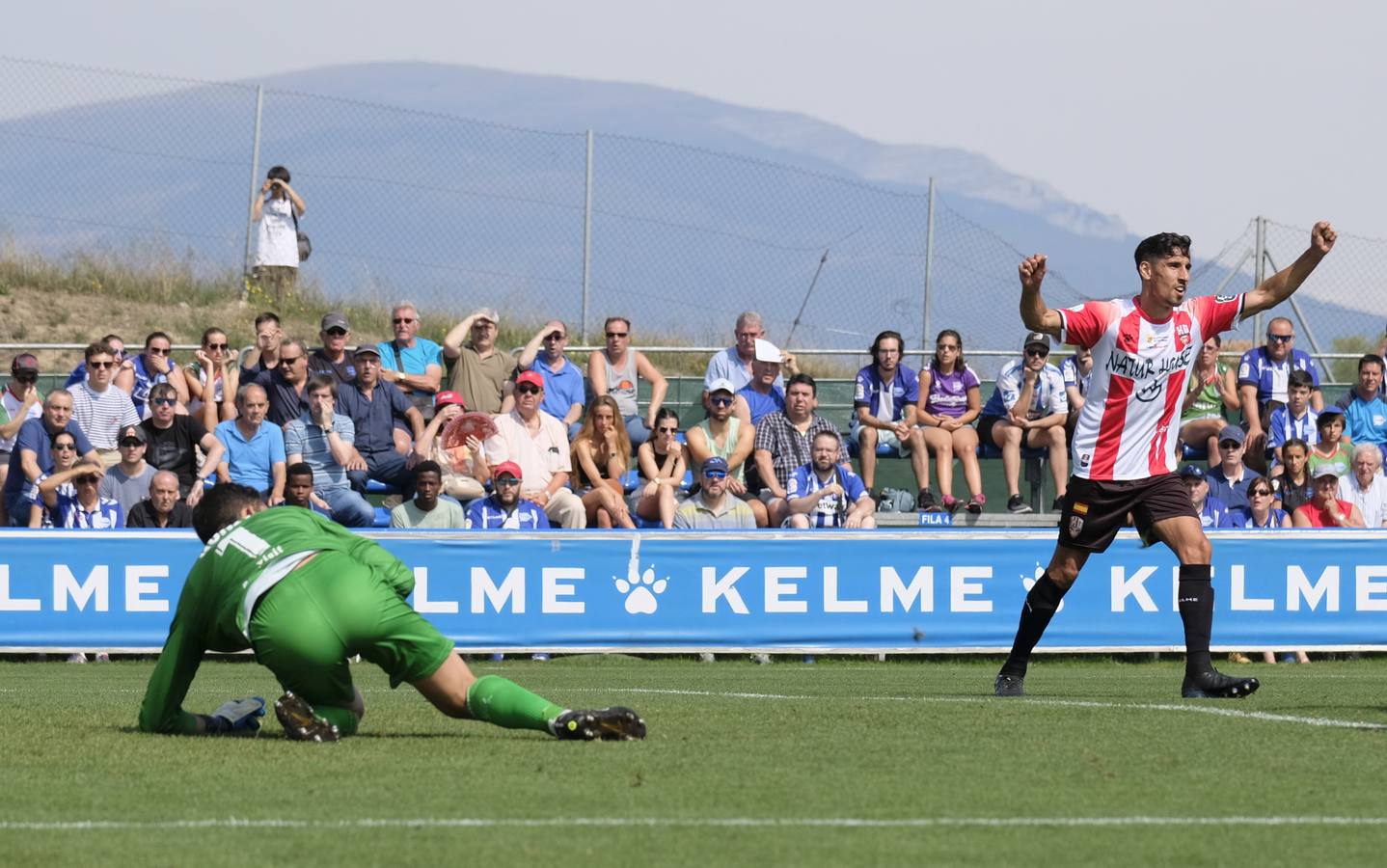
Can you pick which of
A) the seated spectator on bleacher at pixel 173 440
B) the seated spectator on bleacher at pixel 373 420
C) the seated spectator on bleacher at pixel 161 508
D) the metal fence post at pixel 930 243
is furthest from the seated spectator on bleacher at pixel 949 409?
the seated spectator on bleacher at pixel 161 508

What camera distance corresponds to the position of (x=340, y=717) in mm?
8180

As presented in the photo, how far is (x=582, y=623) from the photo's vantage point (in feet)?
51.6

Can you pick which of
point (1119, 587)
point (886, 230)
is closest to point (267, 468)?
point (1119, 587)

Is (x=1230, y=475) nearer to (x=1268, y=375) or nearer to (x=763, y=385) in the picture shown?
(x=1268, y=375)

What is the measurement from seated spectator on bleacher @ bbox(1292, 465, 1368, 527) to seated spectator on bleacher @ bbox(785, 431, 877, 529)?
3671mm

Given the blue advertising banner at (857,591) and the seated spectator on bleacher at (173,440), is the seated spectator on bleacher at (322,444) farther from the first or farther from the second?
the blue advertising banner at (857,591)

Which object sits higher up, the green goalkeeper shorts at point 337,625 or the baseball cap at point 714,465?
the baseball cap at point 714,465

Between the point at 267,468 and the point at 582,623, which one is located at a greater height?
the point at 267,468

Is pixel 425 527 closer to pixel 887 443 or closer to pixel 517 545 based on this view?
pixel 517 545

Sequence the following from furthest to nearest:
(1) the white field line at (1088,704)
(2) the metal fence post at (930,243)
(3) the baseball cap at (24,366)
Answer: (2) the metal fence post at (930,243) → (3) the baseball cap at (24,366) → (1) the white field line at (1088,704)

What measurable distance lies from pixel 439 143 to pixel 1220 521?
11.8m

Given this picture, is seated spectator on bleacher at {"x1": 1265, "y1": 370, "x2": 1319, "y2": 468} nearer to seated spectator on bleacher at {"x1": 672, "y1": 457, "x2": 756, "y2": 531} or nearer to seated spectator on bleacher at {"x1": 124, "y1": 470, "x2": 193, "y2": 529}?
seated spectator on bleacher at {"x1": 672, "y1": 457, "x2": 756, "y2": 531}

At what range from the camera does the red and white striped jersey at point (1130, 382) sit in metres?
9.76

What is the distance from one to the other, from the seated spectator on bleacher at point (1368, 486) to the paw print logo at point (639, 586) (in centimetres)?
622
